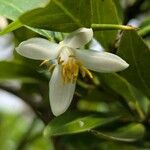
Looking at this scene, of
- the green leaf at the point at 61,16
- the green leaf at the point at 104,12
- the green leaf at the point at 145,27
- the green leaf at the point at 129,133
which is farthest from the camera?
the green leaf at the point at 129,133

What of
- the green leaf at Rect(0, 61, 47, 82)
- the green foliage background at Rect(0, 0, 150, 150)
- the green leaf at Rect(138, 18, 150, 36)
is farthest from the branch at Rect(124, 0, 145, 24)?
the green leaf at Rect(0, 61, 47, 82)

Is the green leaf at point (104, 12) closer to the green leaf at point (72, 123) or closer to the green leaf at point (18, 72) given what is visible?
the green leaf at point (72, 123)

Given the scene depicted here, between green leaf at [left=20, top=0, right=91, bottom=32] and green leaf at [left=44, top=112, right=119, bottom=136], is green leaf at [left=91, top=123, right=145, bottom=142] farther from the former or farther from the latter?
green leaf at [left=20, top=0, right=91, bottom=32]

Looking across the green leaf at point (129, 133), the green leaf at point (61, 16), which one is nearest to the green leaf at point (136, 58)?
the green leaf at point (61, 16)

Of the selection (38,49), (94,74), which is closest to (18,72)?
(94,74)

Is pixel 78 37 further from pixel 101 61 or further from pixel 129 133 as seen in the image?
pixel 129 133

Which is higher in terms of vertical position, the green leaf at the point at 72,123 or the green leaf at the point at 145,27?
the green leaf at the point at 72,123

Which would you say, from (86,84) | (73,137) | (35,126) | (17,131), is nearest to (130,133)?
(73,137)
